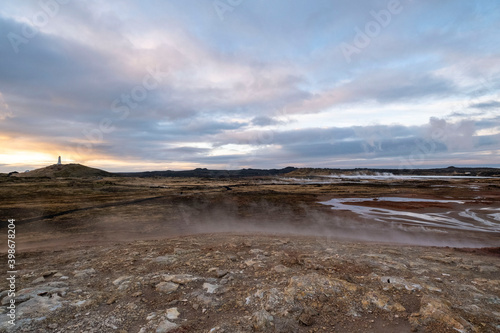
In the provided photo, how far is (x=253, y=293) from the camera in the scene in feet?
23.6

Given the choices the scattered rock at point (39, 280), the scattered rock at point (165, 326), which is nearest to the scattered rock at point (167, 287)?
the scattered rock at point (165, 326)

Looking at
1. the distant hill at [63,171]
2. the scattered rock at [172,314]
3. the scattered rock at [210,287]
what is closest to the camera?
the scattered rock at [172,314]

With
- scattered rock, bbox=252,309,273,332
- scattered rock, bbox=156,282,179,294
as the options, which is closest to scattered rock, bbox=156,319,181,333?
scattered rock, bbox=156,282,179,294

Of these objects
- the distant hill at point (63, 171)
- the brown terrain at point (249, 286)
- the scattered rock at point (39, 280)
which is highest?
the distant hill at point (63, 171)

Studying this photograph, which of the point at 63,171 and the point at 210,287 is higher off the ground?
the point at 63,171

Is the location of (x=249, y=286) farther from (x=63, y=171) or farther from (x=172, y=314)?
(x=63, y=171)

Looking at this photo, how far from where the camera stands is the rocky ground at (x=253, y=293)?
5773mm

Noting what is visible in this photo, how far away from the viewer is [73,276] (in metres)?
8.45

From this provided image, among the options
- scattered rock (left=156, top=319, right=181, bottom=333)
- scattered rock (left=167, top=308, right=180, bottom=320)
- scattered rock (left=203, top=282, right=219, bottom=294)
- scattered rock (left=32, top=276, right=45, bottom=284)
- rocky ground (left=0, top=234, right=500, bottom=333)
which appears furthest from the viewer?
scattered rock (left=32, top=276, right=45, bottom=284)

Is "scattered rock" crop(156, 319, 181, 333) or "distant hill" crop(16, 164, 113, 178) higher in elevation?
"distant hill" crop(16, 164, 113, 178)

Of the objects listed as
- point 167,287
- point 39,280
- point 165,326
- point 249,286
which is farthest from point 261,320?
point 39,280

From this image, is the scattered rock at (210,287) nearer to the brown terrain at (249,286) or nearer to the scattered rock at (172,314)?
the brown terrain at (249,286)

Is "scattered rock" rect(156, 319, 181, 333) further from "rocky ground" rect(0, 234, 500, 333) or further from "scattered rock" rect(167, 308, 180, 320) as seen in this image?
"scattered rock" rect(167, 308, 180, 320)

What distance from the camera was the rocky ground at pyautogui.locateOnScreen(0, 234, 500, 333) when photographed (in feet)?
18.9
